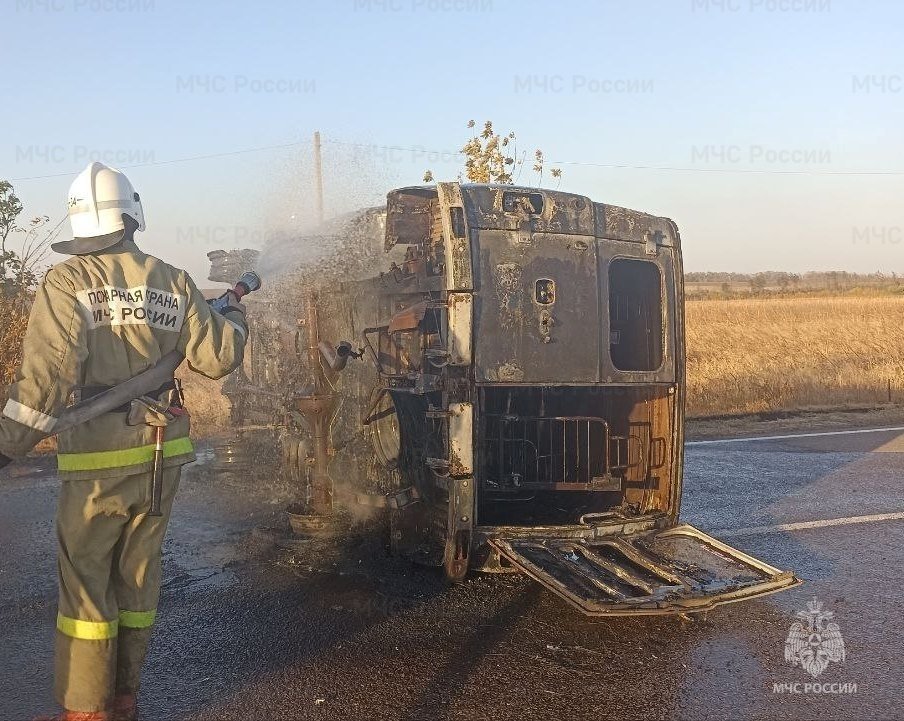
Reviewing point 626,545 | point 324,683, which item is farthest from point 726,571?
point 324,683

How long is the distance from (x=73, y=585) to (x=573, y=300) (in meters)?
3.13

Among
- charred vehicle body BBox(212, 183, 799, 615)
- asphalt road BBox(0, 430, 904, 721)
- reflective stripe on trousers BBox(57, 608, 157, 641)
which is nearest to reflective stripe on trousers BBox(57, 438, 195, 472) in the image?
reflective stripe on trousers BBox(57, 608, 157, 641)

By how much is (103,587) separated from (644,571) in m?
2.84

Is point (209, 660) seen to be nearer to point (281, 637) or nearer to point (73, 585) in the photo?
point (281, 637)

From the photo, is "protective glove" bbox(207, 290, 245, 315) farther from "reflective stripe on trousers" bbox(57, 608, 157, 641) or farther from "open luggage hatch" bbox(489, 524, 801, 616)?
"open luggage hatch" bbox(489, 524, 801, 616)

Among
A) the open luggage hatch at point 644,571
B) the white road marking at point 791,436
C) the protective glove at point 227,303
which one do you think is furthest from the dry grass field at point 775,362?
the protective glove at point 227,303

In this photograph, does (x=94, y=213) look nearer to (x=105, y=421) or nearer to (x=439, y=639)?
(x=105, y=421)

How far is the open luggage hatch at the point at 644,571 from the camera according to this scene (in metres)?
3.92

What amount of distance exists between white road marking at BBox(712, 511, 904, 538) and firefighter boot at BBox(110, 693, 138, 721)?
440 centimetres

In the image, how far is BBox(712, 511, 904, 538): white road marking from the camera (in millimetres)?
6117

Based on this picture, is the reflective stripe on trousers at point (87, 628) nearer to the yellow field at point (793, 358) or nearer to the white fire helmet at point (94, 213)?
the white fire helmet at point (94, 213)

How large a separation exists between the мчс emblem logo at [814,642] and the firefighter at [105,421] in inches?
117

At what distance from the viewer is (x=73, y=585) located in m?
2.98

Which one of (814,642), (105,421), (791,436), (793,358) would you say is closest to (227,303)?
(105,421)
